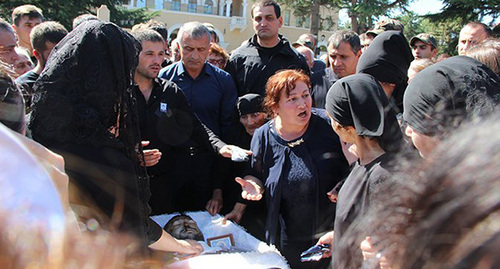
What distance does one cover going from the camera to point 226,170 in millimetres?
3363

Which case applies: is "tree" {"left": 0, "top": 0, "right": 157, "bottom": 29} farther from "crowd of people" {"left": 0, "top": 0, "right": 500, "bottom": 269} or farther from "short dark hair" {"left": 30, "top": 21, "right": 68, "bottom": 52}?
"short dark hair" {"left": 30, "top": 21, "right": 68, "bottom": 52}

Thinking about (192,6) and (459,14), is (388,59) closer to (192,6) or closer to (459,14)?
(459,14)

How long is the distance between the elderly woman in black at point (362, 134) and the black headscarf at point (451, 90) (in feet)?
0.76

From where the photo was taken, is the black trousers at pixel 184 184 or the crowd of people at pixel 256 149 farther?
the black trousers at pixel 184 184

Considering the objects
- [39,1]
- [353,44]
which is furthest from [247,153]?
[39,1]

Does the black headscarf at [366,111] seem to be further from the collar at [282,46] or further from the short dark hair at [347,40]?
the short dark hair at [347,40]

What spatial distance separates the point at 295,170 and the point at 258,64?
1639 millimetres

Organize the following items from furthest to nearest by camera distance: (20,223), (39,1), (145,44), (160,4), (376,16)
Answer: (160,4)
(376,16)
(39,1)
(145,44)
(20,223)

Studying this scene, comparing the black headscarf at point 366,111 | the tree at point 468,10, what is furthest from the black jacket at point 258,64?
the tree at point 468,10

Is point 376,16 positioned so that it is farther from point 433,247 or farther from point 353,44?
point 433,247

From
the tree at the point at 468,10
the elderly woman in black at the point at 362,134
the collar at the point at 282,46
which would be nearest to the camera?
the elderly woman in black at the point at 362,134

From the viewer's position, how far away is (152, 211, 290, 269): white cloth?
2098 millimetres

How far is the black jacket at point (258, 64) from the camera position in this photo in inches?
154

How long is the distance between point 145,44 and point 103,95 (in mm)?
1790
